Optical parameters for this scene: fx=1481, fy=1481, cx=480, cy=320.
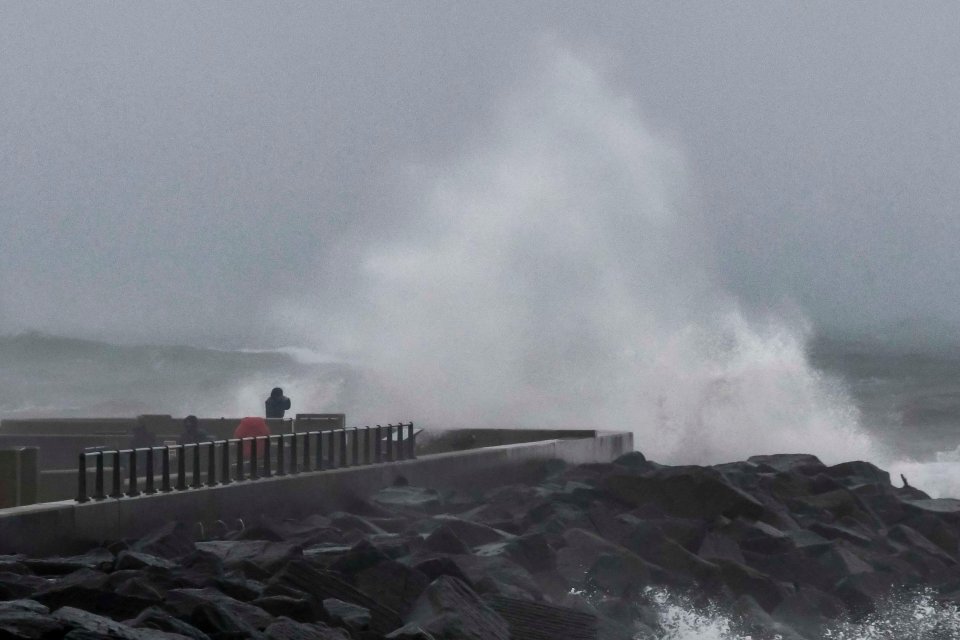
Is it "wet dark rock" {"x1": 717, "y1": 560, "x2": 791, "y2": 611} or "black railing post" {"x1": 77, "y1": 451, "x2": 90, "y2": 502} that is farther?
"wet dark rock" {"x1": 717, "y1": 560, "x2": 791, "y2": 611}

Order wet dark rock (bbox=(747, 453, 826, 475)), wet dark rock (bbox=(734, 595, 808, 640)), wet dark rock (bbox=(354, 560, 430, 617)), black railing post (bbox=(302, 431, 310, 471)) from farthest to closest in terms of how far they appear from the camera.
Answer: wet dark rock (bbox=(747, 453, 826, 475)) < black railing post (bbox=(302, 431, 310, 471)) < wet dark rock (bbox=(734, 595, 808, 640)) < wet dark rock (bbox=(354, 560, 430, 617))

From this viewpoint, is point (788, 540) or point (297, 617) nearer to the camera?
point (297, 617)

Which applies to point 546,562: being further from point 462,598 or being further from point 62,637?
point 62,637

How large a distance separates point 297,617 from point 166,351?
68.7 meters

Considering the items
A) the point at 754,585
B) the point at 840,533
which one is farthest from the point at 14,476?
the point at 840,533

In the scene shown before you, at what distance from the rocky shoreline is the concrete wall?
0.18 metres

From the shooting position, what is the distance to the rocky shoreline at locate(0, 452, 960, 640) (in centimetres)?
682

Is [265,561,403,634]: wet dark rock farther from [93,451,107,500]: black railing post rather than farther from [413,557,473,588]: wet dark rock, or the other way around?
[93,451,107,500]: black railing post

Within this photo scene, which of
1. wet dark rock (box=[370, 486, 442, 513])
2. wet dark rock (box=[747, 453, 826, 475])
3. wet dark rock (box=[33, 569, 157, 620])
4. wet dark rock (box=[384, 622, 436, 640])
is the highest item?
wet dark rock (box=[747, 453, 826, 475])

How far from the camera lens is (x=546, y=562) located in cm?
933

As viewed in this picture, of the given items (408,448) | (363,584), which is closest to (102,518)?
(363,584)

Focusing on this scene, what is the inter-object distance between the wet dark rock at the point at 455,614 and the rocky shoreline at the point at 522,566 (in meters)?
0.01

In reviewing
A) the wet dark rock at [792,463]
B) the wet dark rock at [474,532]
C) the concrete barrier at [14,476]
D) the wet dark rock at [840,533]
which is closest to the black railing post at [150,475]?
A: the concrete barrier at [14,476]

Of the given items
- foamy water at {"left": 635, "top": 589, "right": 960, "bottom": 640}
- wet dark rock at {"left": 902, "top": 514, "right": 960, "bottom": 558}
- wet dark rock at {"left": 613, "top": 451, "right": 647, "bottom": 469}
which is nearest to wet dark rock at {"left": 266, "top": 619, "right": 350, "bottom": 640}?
foamy water at {"left": 635, "top": 589, "right": 960, "bottom": 640}
